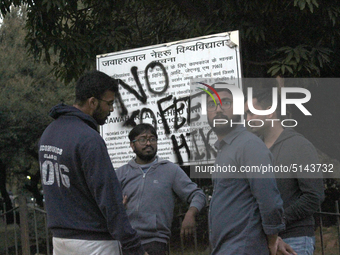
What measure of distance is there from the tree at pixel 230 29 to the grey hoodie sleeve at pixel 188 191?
8.52ft

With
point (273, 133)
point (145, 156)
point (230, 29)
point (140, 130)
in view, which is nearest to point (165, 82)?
point (140, 130)

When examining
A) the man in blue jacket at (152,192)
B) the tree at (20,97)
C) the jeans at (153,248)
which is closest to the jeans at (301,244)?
the man in blue jacket at (152,192)

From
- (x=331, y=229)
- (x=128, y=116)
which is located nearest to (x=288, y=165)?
(x=128, y=116)

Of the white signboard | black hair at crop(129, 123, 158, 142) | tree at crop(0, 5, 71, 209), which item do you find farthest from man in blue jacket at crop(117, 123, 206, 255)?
tree at crop(0, 5, 71, 209)

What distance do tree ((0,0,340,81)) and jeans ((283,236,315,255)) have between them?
3.10 metres

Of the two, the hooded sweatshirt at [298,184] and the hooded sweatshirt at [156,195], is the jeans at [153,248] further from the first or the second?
the hooded sweatshirt at [298,184]

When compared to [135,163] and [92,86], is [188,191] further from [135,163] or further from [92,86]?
[92,86]

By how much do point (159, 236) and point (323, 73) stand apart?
6031 mm

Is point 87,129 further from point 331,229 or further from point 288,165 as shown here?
point 331,229

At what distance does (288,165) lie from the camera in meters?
3.39

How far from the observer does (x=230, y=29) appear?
6.73m

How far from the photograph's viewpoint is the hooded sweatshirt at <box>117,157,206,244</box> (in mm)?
3959

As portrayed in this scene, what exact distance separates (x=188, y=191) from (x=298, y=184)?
3.19 ft

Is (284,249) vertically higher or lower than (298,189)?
lower
